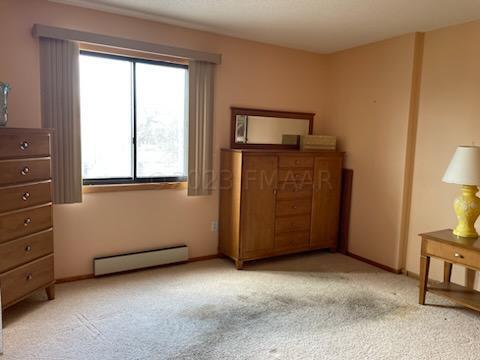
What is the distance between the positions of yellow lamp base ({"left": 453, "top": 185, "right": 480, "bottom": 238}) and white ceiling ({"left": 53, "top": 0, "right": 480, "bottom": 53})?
1.40 metres

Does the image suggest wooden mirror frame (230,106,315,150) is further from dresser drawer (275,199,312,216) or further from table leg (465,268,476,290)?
table leg (465,268,476,290)

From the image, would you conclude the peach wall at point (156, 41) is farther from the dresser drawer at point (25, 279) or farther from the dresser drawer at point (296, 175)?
the dresser drawer at point (296, 175)

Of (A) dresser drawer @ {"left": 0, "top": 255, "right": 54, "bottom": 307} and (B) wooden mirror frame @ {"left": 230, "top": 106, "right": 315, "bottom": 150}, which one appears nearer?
(A) dresser drawer @ {"left": 0, "top": 255, "right": 54, "bottom": 307}

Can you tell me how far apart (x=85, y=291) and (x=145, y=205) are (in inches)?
35.9

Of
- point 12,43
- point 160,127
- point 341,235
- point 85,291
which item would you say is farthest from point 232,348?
point 12,43

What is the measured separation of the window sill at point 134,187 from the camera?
3.26 meters

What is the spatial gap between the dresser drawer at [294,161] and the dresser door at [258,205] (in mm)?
78

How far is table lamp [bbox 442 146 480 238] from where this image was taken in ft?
8.87

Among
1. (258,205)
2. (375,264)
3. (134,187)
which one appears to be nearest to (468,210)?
(375,264)

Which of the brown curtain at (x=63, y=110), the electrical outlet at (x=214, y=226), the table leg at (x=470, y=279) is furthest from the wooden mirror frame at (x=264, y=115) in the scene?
the table leg at (x=470, y=279)

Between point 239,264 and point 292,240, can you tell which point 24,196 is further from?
point 292,240

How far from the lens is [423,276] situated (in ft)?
9.72

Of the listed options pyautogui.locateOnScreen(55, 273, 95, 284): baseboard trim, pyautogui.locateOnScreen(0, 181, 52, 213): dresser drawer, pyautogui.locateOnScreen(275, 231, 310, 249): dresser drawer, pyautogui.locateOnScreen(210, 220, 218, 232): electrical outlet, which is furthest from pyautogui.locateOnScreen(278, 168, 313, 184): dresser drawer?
pyautogui.locateOnScreen(0, 181, 52, 213): dresser drawer

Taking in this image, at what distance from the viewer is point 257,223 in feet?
12.2
